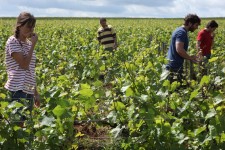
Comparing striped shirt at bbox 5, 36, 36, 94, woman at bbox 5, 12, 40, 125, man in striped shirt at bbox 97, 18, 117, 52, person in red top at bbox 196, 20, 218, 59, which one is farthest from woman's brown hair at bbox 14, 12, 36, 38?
man in striped shirt at bbox 97, 18, 117, 52

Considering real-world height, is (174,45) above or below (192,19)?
below

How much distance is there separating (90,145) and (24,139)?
1.88 m

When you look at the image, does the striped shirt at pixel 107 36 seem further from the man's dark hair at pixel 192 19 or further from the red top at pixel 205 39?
the man's dark hair at pixel 192 19

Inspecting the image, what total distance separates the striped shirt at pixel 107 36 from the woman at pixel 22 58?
249 inches

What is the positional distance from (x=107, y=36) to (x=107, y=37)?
0.02m

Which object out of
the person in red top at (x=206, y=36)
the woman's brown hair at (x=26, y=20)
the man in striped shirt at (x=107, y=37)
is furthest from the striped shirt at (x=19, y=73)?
the man in striped shirt at (x=107, y=37)

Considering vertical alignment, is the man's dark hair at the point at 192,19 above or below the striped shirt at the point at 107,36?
above

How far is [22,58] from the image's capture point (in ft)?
14.8

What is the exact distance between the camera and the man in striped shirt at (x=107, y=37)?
36.5ft

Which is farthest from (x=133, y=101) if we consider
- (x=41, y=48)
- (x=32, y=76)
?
(x=41, y=48)

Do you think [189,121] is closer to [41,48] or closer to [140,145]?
[140,145]

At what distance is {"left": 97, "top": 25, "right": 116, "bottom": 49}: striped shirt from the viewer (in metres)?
11.1

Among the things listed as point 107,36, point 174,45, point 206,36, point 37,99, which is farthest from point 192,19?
point 107,36

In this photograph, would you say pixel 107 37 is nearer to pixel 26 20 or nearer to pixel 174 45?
pixel 174 45
